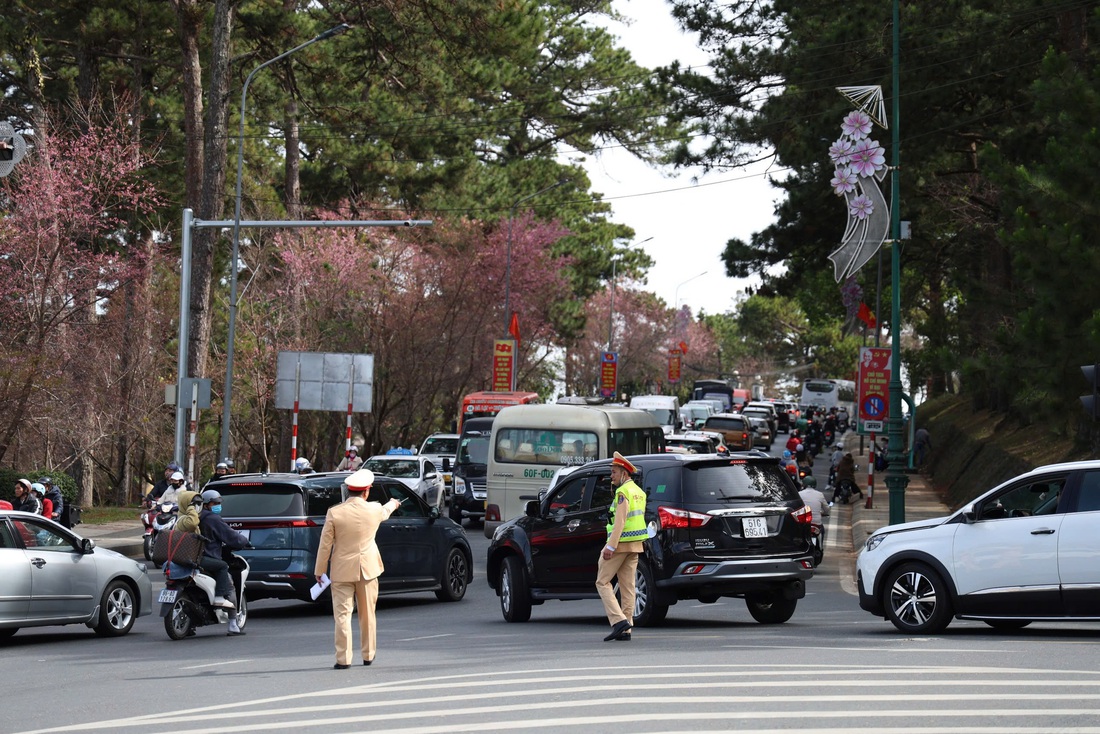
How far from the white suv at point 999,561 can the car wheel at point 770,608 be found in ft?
4.46

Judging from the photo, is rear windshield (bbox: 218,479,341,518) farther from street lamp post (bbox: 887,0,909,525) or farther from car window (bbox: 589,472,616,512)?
street lamp post (bbox: 887,0,909,525)

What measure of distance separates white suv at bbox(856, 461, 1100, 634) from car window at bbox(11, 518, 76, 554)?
8.21 m

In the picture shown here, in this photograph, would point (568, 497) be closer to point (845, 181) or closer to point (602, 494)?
point (602, 494)

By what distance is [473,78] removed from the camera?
43688mm

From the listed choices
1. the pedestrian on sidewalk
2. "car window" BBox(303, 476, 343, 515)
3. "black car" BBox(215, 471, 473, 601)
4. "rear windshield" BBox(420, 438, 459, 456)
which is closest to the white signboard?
"rear windshield" BBox(420, 438, 459, 456)

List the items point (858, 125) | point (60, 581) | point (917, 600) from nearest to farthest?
1. point (917, 600)
2. point (60, 581)
3. point (858, 125)

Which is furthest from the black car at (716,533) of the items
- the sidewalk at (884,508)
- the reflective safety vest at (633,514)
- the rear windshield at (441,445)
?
the rear windshield at (441,445)

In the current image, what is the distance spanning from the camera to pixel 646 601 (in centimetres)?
1517

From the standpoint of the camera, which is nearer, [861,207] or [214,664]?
[214,664]

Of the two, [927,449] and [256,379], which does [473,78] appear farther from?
[927,449]

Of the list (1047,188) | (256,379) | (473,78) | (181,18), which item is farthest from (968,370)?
(256,379)

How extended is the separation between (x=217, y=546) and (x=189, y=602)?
0.65m

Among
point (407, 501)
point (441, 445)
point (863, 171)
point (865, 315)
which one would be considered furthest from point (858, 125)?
point (865, 315)

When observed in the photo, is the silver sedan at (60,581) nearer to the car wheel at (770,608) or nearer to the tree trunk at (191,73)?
the car wheel at (770,608)
